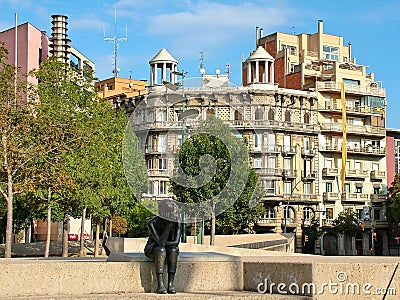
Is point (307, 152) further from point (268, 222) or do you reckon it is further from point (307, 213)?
point (268, 222)

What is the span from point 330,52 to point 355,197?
55.0 ft

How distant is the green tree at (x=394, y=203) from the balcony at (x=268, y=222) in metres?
10.7

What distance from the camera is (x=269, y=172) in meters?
61.4

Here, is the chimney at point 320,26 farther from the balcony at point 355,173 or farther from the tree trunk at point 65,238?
the tree trunk at point 65,238

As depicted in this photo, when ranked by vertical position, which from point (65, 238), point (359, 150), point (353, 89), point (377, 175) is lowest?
point (65, 238)

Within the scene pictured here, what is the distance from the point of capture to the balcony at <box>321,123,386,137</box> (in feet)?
242

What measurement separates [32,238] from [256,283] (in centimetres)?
5044

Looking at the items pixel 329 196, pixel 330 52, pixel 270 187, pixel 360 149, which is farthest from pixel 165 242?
pixel 330 52

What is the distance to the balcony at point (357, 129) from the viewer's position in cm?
7362

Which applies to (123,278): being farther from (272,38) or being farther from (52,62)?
(272,38)

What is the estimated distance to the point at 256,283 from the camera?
1415 centimetres

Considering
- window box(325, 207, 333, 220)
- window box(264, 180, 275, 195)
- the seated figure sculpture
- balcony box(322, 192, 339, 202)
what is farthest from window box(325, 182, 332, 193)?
the seated figure sculpture

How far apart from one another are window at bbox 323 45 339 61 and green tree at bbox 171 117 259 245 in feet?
188

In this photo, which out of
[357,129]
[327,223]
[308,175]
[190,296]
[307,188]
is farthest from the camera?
[357,129]
